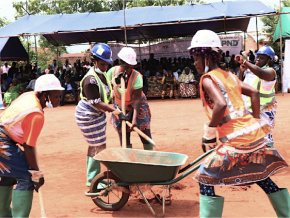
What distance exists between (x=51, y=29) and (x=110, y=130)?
31.2 feet

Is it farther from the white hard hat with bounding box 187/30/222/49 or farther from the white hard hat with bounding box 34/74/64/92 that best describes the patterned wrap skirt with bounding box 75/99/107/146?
the white hard hat with bounding box 187/30/222/49

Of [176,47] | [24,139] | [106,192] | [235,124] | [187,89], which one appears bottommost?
[187,89]

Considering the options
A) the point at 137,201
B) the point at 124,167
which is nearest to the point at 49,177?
the point at 137,201

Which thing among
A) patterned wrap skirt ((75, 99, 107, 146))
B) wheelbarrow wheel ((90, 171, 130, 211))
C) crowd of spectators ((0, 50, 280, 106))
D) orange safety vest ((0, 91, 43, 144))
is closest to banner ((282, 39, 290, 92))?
crowd of spectators ((0, 50, 280, 106))

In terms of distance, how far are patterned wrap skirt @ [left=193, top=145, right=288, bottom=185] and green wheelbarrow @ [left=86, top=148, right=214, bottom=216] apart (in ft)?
1.55

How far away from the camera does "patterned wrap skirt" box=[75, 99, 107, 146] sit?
5.04 m

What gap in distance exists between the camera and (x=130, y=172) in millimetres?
4012

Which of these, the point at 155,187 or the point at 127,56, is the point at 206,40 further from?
the point at 155,187

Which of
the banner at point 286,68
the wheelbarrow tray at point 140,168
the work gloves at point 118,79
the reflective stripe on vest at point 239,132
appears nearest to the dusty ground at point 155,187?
the wheelbarrow tray at point 140,168

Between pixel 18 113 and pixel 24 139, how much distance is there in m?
0.24

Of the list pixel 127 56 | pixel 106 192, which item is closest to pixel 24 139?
pixel 106 192

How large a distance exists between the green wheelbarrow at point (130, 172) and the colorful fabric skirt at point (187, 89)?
13382 mm

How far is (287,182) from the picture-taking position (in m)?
5.27

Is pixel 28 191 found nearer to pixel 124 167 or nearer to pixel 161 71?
pixel 124 167
